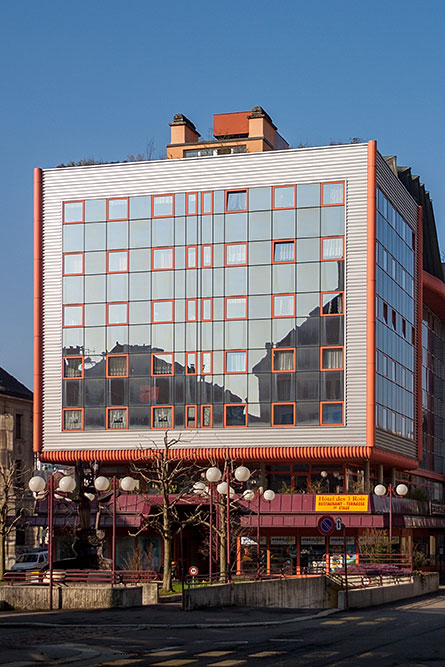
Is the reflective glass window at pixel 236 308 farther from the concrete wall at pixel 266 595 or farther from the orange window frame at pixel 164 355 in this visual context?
the concrete wall at pixel 266 595

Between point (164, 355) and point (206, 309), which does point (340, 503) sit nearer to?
point (164, 355)

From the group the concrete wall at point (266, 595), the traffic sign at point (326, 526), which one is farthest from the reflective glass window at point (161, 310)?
the traffic sign at point (326, 526)

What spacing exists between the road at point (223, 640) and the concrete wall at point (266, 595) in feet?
2.06

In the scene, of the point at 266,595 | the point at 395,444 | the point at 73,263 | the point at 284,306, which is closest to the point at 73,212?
the point at 73,263

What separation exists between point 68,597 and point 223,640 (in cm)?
1095

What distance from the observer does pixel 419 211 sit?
8456cm

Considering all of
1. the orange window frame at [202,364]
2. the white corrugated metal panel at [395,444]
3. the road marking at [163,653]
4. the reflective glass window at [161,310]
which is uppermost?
the reflective glass window at [161,310]

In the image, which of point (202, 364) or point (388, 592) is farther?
point (202, 364)

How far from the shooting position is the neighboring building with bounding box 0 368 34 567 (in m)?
90.9

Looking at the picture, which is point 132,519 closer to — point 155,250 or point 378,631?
point 155,250

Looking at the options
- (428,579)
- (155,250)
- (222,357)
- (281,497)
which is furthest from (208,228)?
(428,579)

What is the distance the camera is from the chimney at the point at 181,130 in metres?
83.9

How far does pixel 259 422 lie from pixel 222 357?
15.8 ft

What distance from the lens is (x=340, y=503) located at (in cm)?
6844
